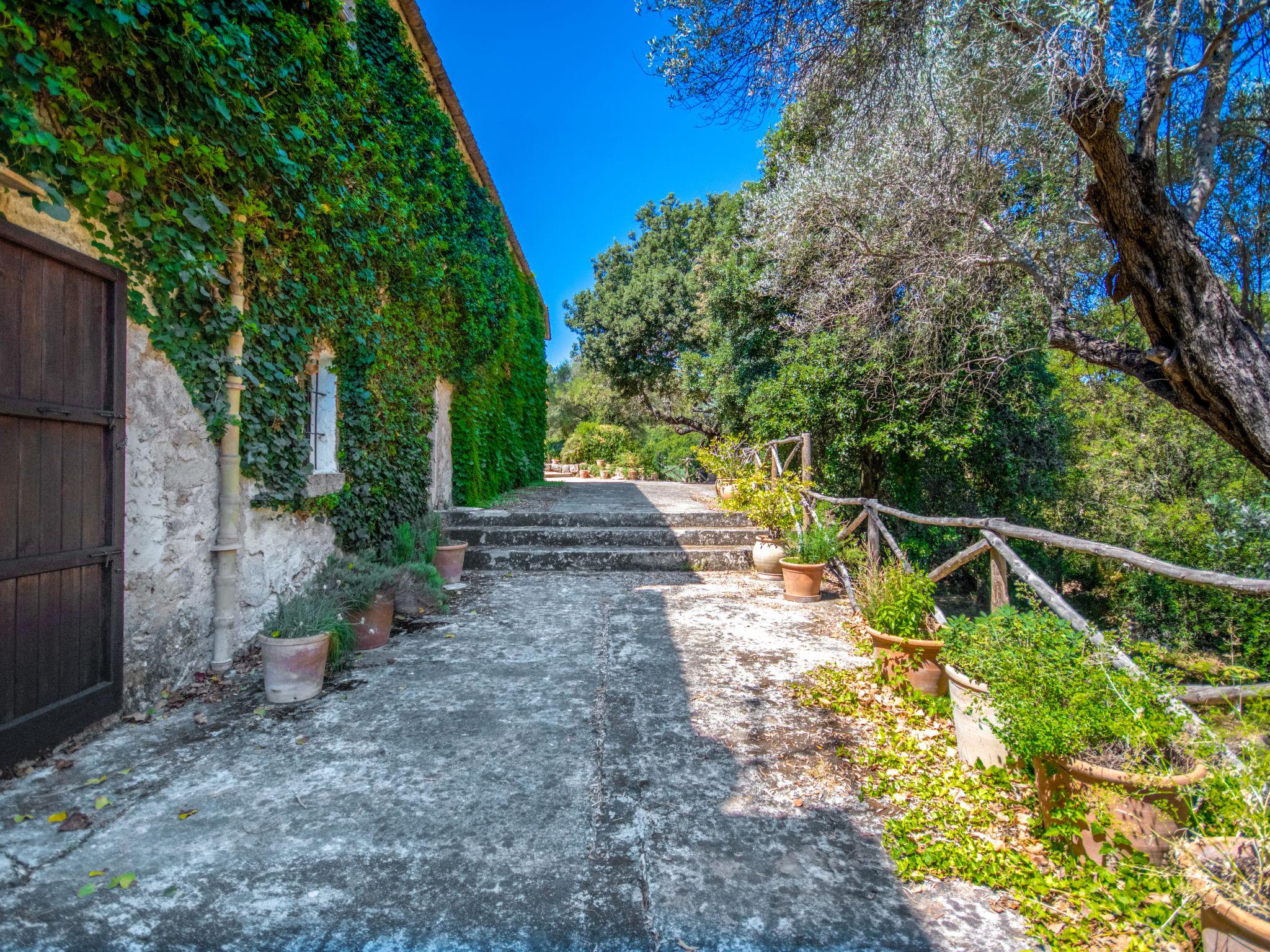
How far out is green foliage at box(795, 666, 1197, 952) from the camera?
1588 millimetres

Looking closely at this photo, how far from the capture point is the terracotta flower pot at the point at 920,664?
3172 millimetres

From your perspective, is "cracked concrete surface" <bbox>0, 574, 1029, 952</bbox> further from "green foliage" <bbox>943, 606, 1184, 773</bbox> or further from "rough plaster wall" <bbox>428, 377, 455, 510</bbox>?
"rough plaster wall" <bbox>428, 377, 455, 510</bbox>

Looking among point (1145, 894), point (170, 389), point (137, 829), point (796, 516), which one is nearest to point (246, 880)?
point (137, 829)

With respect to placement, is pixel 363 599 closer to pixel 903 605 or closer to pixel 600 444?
pixel 903 605

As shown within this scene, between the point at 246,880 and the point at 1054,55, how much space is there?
5580 mm

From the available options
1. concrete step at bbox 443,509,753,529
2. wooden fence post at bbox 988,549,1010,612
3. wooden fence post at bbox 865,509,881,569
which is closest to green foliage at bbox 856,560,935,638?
wooden fence post at bbox 988,549,1010,612

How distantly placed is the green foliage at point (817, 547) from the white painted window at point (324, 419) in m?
3.92

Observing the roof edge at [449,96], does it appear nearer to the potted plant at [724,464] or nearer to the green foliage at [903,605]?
the potted plant at [724,464]

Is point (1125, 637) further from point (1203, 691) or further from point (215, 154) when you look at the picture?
point (215, 154)

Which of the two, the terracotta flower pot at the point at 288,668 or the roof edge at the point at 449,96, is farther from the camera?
the roof edge at the point at 449,96

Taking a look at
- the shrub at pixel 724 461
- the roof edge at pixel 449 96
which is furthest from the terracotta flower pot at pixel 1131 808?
the roof edge at pixel 449 96

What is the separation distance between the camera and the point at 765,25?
14.6 ft

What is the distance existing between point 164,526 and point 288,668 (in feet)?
3.12

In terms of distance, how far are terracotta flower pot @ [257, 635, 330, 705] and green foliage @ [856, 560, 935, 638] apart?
10.1 ft
